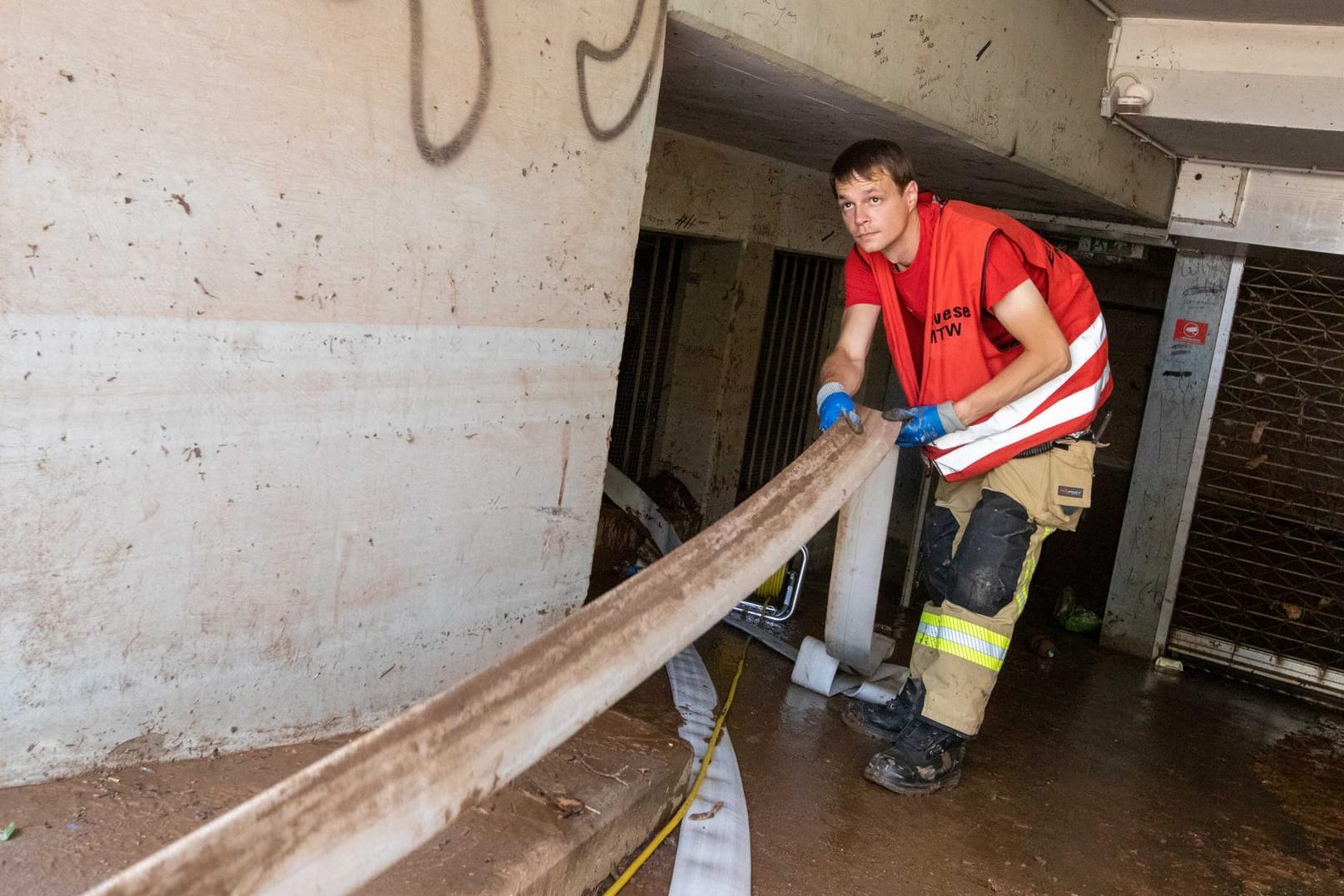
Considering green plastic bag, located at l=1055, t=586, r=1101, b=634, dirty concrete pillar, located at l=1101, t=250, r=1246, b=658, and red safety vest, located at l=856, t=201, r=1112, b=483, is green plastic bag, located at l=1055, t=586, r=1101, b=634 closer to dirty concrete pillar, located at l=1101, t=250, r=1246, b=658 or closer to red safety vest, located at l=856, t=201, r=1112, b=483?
dirty concrete pillar, located at l=1101, t=250, r=1246, b=658

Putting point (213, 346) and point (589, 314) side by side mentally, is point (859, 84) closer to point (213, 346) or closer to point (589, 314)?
point (589, 314)

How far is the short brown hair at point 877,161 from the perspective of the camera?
3.07 meters

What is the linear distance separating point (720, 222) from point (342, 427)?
313cm

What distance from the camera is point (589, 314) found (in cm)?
263

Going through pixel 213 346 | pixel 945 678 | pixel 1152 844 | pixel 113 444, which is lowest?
pixel 1152 844

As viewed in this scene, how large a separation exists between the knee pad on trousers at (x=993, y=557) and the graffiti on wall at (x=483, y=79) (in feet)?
5.27

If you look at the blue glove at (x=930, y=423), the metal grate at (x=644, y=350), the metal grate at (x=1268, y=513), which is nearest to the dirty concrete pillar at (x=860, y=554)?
the blue glove at (x=930, y=423)

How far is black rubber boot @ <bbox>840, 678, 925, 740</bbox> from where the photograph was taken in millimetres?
3650

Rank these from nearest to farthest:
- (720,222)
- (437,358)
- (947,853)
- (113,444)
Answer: (113,444)
(437,358)
(947,853)
(720,222)

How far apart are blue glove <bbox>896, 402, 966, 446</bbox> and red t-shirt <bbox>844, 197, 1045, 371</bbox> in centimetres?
33

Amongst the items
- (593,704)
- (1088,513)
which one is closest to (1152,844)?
(593,704)

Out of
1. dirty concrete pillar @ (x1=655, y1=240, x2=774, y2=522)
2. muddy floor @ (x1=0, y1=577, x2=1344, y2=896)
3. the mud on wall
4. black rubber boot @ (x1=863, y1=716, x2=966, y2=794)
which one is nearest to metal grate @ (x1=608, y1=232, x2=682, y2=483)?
dirty concrete pillar @ (x1=655, y1=240, x2=774, y2=522)

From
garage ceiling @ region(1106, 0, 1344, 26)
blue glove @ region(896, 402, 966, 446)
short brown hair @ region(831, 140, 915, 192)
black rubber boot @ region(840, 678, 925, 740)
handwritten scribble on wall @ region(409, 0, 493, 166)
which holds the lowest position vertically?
black rubber boot @ region(840, 678, 925, 740)

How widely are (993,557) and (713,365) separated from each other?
2.29 m
